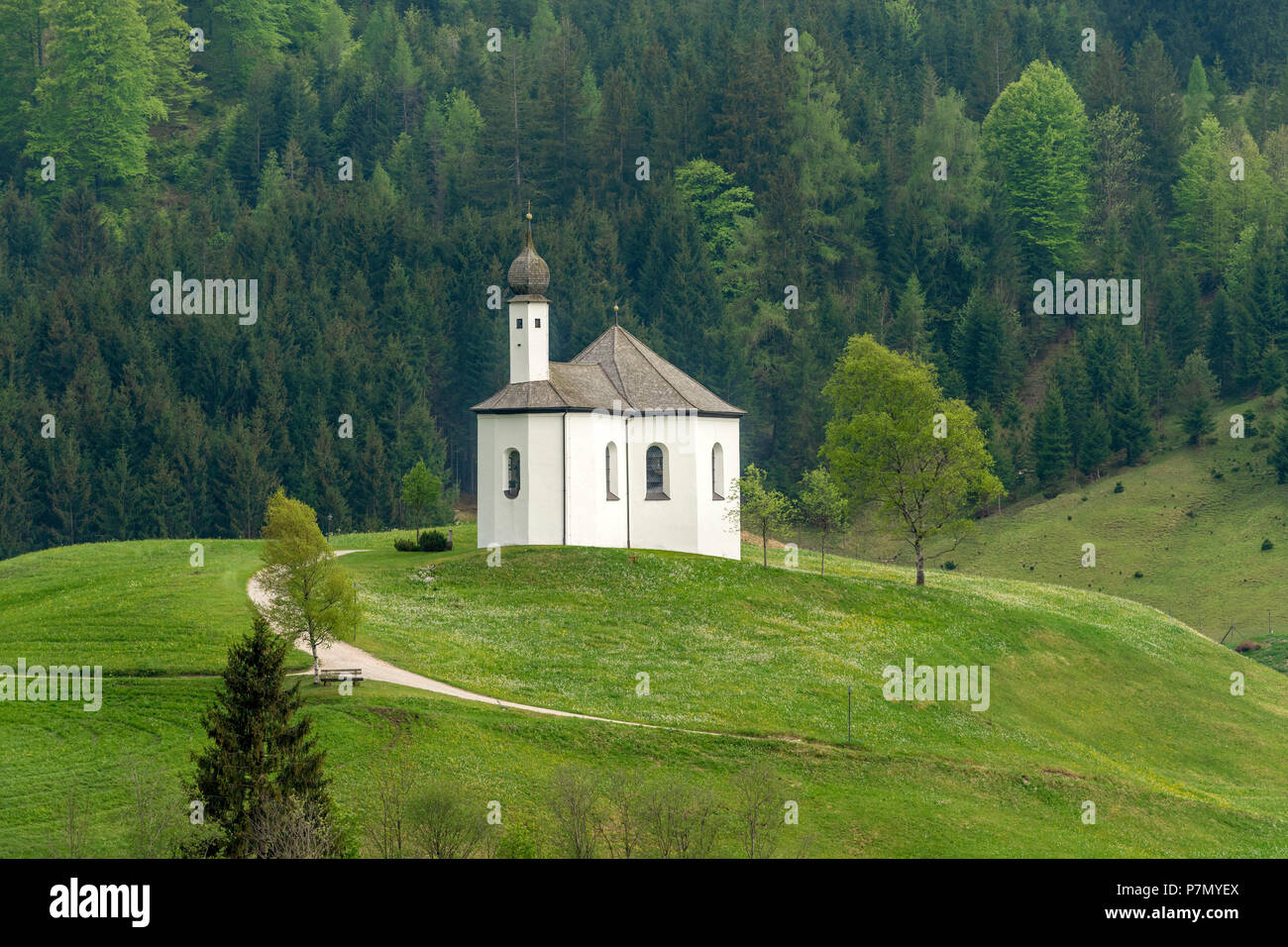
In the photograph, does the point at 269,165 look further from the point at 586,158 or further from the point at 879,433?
the point at 879,433

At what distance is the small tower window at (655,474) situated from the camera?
67125 mm

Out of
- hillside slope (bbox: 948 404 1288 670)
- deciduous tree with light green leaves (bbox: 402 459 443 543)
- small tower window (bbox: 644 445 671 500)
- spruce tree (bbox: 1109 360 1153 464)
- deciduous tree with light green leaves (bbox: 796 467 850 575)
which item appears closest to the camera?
small tower window (bbox: 644 445 671 500)

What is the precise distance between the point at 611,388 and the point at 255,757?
35.8m

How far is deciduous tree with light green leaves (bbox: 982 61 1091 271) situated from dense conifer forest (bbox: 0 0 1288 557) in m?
0.29

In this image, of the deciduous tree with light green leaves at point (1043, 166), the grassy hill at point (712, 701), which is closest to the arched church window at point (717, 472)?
the grassy hill at point (712, 701)

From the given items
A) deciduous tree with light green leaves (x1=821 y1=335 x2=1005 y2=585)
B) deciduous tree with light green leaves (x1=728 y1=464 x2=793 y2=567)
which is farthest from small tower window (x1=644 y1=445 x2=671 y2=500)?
deciduous tree with light green leaves (x1=821 y1=335 x2=1005 y2=585)

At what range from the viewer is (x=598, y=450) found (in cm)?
6456

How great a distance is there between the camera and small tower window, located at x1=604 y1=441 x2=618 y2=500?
215 ft

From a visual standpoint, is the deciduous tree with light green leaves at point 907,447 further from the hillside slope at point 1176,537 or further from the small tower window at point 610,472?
the hillside slope at point 1176,537

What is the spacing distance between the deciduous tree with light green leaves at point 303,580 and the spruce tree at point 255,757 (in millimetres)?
9885

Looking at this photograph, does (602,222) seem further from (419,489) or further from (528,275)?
(528,275)

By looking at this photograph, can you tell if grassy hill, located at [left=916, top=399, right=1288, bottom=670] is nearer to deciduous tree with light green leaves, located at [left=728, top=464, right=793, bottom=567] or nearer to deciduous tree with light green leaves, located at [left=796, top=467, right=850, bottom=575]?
deciduous tree with light green leaves, located at [left=796, top=467, right=850, bottom=575]
